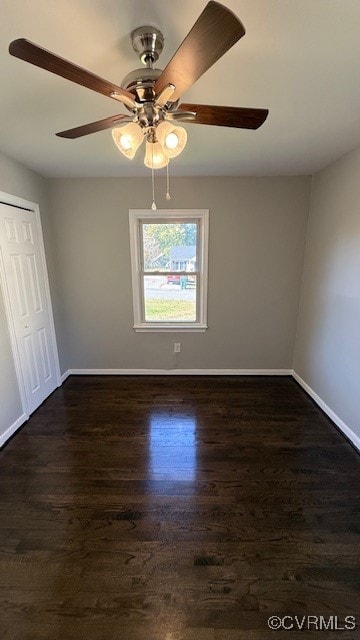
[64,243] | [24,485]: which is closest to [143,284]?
[64,243]

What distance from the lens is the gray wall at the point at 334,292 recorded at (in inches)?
91.4

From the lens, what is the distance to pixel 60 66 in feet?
2.98

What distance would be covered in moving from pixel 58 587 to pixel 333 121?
3.21m

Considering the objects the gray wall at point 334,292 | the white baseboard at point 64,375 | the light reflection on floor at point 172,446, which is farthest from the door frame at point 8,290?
the gray wall at point 334,292

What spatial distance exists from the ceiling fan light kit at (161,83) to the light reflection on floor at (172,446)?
2085 millimetres

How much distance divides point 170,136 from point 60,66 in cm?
48

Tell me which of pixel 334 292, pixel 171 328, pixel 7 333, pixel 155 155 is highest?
pixel 155 155

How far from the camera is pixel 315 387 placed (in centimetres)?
300

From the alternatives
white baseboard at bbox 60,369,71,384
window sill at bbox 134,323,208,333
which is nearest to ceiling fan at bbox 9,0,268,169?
window sill at bbox 134,323,208,333

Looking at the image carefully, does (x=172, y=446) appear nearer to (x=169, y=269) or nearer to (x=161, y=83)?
(x=169, y=269)

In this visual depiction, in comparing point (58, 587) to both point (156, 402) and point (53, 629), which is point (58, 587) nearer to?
point (53, 629)

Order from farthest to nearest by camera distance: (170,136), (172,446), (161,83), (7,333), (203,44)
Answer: (7,333) → (172,446) → (170,136) → (161,83) → (203,44)

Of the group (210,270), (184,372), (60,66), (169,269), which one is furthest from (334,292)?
(60,66)

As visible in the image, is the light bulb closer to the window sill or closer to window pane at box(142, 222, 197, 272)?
window pane at box(142, 222, 197, 272)
